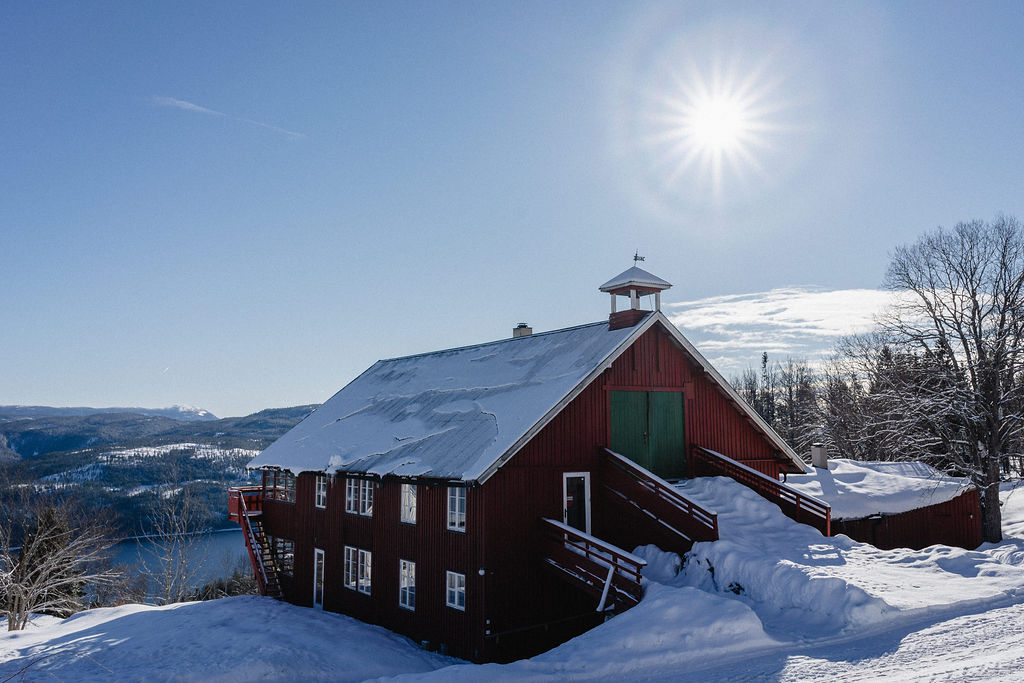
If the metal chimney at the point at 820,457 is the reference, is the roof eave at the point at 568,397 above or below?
above

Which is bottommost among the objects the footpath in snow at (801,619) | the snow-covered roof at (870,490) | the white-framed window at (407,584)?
the white-framed window at (407,584)

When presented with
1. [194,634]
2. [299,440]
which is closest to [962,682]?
[194,634]

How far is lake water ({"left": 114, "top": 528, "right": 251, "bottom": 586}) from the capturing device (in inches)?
2586

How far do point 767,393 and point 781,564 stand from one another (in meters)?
71.4

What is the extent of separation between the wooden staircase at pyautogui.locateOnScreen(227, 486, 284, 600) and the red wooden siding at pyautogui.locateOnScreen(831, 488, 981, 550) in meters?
19.8

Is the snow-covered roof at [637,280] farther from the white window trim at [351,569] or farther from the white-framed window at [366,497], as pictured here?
the white window trim at [351,569]

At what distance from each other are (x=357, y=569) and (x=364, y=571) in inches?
18.4

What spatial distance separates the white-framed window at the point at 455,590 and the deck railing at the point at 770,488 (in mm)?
8325

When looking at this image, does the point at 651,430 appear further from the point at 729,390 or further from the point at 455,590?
the point at 455,590

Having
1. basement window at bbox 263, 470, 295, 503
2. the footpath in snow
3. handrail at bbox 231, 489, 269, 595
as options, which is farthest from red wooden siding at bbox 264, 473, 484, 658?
the footpath in snow

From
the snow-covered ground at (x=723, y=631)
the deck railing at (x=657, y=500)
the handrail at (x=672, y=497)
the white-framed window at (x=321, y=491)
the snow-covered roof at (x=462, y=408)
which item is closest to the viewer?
the snow-covered ground at (x=723, y=631)

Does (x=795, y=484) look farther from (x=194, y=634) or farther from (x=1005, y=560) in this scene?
(x=194, y=634)

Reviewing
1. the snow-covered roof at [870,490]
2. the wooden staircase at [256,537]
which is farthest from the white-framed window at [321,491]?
the snow-covered roof at [870,490]

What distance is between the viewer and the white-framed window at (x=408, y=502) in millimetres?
18781
